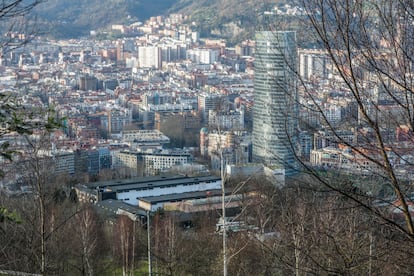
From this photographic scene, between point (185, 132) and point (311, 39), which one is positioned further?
point (185, 132)

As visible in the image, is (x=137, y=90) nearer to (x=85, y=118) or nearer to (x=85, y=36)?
(x=85, y=118)

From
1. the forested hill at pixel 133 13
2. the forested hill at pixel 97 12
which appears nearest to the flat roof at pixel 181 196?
the forested hill at pixel 133 13

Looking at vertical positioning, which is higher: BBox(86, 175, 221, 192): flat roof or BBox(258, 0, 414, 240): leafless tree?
BBox(258, 0, 414, 240): leafless tree

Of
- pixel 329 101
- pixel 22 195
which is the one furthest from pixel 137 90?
pixel 329 101

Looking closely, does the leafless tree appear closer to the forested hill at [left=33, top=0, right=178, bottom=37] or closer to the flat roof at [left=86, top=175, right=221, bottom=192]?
the flat roof at [left=86, top=175, right=221, bottom=192]

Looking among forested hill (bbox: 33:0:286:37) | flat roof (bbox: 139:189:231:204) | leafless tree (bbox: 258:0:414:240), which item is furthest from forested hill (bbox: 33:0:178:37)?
leafless tree (bbox: 258:0:414:240)

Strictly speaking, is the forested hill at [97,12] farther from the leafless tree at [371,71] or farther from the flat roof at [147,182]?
the leafless tree at [371,71]
